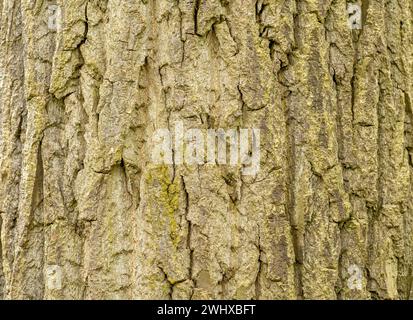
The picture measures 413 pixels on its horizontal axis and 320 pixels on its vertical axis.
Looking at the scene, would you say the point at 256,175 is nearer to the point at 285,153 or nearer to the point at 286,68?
the point at 285,153

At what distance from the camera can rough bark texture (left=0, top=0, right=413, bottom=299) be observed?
1.85 meters

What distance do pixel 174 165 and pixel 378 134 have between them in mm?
826

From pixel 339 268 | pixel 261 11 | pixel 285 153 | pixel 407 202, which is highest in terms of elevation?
pixel 261 11

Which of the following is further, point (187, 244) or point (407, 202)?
point (407, 202)

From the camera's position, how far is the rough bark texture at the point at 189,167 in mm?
1852

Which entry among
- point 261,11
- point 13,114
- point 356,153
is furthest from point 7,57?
point 356,153

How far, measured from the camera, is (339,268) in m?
1.97

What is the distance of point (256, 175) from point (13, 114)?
95 cm

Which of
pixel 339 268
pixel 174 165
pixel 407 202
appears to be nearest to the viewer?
pixel 174 165

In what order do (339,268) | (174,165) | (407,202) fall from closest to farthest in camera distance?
(174,165) → (339,268) → (407,202)

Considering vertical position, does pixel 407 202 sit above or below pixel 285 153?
below

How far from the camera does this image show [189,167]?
1.85 m

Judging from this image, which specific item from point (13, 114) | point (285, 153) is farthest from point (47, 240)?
point (285, 153)

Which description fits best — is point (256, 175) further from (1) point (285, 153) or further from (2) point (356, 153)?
(2) point (356, 153)
